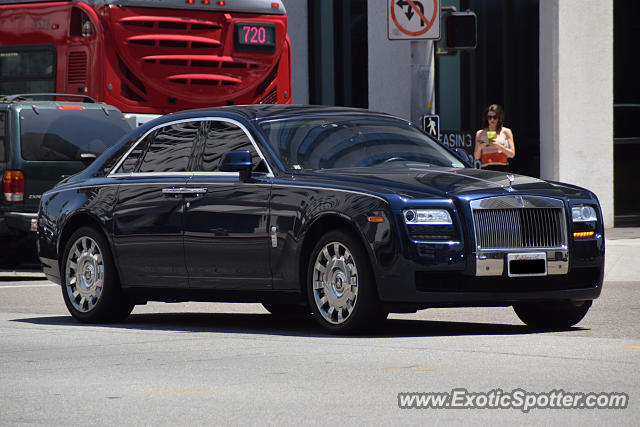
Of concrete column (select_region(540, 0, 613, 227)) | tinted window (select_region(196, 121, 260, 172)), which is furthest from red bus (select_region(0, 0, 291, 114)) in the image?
tinted window (select_region(196, 121, 260, 172))

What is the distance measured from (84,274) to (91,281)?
0.10 m

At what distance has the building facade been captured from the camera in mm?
23328

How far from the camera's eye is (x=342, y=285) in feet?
30.6

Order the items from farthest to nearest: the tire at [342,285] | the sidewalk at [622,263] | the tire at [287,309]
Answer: the sidewalk at [622,263], the tire at [287,309], the tire at [342,285]

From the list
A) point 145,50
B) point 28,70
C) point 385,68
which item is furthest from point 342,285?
point 385,68

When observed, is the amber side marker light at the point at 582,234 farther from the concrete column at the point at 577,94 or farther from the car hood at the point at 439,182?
the concrete column at the point at 577,94

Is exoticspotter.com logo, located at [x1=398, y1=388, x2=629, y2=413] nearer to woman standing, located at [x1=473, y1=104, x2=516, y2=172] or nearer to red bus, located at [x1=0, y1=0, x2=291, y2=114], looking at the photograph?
woman standing, located at [x1=473, y1=104, x2=516, y2=172]

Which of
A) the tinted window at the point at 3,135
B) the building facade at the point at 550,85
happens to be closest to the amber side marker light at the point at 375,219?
the tinted window at the point at 3,135

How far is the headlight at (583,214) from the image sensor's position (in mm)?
9531

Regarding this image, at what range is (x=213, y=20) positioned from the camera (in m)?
18.7

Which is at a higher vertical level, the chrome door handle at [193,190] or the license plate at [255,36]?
the license plate at [255,36]

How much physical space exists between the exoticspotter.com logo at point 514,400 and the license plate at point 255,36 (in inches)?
497

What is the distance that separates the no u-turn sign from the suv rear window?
11.3ft

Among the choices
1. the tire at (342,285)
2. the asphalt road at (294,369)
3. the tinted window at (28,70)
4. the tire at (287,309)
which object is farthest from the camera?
the tinted window at (28,70)
